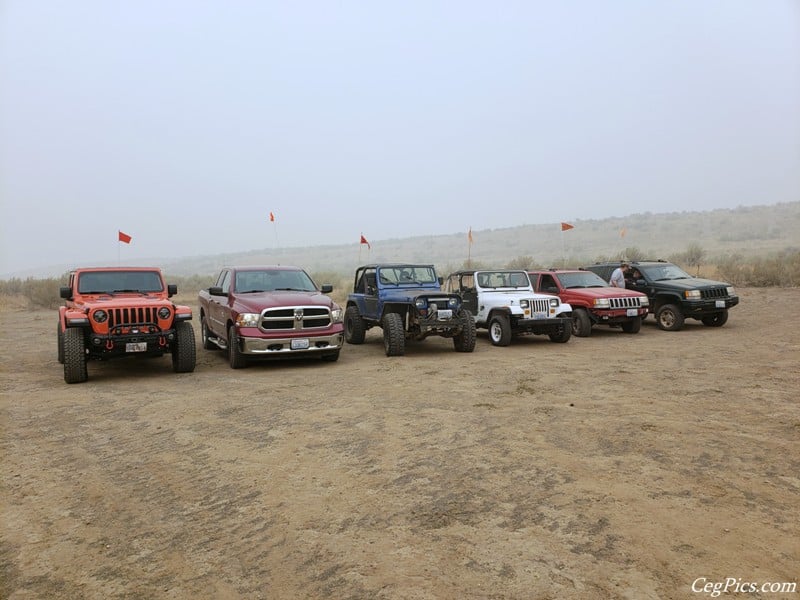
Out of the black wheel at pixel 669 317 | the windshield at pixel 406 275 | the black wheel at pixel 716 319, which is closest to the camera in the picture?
the windshield at pixel 406 275

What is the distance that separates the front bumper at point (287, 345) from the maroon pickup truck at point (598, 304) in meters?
6.16

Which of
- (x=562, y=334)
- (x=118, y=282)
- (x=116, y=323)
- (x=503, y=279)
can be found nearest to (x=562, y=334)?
(x=562, y=334)

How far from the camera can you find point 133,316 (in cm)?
850

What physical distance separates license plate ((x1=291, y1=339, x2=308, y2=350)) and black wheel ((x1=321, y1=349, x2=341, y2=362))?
1.99ft

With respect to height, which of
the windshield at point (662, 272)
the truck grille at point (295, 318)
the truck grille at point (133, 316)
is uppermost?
the windshield at point (662, 272)

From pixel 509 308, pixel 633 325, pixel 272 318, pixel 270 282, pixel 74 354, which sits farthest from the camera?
pixel 633 325

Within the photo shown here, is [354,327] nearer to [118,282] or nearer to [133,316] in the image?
[118,282]

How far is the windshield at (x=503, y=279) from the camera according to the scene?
1255 centimetres

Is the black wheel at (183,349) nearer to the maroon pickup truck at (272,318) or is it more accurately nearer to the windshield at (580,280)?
the maroon pickup truck at (272,318)

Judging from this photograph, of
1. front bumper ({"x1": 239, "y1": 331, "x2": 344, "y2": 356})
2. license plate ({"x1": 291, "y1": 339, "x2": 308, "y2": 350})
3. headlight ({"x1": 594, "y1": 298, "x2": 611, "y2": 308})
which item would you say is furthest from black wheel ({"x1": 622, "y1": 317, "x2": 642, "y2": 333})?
license plate ({"x1": 291, "y1": 339, "x2": 308, "y2": 350})

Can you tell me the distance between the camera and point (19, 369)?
32.2ft

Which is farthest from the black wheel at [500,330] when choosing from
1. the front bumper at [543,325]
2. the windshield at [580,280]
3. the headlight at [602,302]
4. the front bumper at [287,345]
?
the front bumper at [287,345]

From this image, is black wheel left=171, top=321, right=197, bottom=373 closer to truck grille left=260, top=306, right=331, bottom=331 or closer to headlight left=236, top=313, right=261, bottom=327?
headlight left=236, top=313, right=261, bottom=327

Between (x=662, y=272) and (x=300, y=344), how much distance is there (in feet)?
31.7
